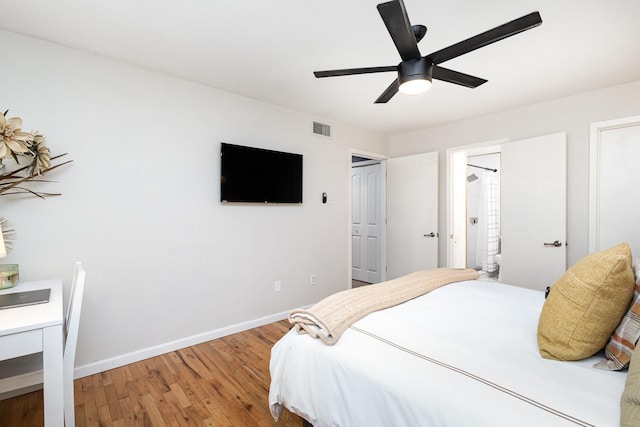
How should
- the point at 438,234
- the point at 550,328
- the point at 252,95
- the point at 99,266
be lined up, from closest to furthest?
the point at 550,328
the point at 99,266
the point at 252,95
the point at 438,234

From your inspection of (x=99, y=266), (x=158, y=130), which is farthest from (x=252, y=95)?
(x=99, y=266)

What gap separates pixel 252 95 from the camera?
309cm

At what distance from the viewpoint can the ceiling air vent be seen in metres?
3.72

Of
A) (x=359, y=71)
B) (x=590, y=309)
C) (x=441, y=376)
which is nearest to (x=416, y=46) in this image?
(x=359, y=71)

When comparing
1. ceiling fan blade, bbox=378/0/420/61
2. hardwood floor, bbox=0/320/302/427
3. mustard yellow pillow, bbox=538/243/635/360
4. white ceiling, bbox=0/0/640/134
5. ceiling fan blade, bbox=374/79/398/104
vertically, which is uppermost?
white ceiling, bbox=0/0/640/134

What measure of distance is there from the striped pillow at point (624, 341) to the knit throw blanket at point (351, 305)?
945mm

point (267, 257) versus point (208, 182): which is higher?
point (208, 182)

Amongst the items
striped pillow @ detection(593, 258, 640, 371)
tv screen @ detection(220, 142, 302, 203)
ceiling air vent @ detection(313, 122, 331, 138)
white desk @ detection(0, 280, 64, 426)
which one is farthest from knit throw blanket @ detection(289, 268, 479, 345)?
ceiling air vent @ detection(313, 122, 331, 138)

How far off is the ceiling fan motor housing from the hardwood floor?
2.05 m

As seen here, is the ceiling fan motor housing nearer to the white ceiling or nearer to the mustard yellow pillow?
the white ceiling

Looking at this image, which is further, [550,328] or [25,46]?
[25,46]

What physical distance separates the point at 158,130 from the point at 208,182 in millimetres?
601

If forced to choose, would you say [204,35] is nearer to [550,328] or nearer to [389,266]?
[550,328]

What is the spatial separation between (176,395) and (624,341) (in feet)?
7.85
